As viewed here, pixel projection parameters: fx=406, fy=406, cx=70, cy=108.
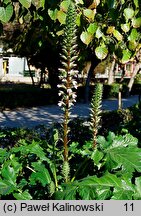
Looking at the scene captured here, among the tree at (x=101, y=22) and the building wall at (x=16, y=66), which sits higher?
the tree at (x=101, y=22)

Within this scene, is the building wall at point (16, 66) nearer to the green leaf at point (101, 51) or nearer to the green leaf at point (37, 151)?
the green leaf at point (101, 51)

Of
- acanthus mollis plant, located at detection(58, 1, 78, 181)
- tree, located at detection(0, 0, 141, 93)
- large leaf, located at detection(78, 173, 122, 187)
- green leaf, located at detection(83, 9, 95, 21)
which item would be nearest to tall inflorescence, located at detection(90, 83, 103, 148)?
acanthus mollis plant, located at detection(58, 1, 78, 181)

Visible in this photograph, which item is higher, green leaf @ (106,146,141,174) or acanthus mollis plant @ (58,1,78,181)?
acanthus mollis plant @ (58,1,78,181)

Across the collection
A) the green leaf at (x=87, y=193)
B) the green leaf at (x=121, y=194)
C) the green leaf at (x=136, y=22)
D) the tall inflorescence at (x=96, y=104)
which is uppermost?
the green leaf at (x=136, y=22)

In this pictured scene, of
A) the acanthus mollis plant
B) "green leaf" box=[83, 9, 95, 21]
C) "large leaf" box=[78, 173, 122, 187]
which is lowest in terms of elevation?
"large leaf" box=[78, 173, 122, 187]

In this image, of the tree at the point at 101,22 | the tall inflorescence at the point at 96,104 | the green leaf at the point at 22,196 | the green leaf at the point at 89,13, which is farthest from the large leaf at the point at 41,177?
the green leaf at the point at 89,13

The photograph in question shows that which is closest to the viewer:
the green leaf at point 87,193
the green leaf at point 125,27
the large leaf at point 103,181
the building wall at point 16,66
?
the green leaf at point 87,193

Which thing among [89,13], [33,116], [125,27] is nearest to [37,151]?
[89,13]

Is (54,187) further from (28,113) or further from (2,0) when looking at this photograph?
(28,113)

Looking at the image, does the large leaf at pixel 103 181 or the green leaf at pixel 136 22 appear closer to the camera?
the large leaf at pixel 103 181

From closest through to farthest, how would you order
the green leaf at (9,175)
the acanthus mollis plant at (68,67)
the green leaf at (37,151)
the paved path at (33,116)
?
the acanthus mollis plant at (68,67) → the green leaf at (9,175) → the green leaf at (37,151) → the paved path at (33,116)

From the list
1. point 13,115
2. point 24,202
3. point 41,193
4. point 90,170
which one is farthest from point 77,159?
point 13,115

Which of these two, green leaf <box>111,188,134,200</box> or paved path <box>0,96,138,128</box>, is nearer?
green leaf <box>111,188,134,200</box>

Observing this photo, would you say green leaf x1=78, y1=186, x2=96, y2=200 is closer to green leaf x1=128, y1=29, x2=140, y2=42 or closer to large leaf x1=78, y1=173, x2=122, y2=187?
large leaf x1=78, y1=173, x2=122, y2=187
